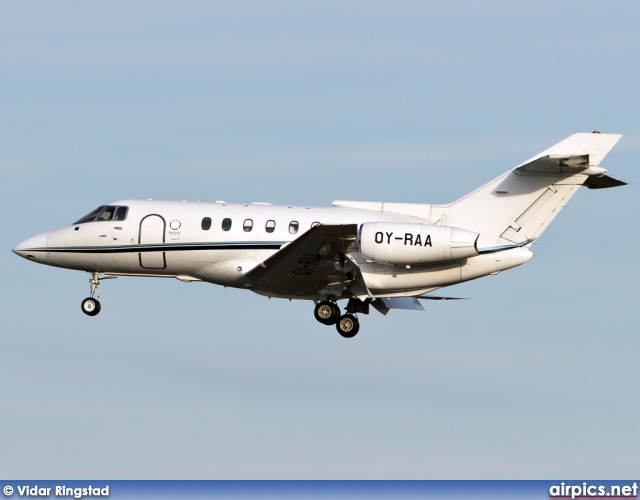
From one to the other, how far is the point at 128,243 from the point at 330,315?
6.07 m

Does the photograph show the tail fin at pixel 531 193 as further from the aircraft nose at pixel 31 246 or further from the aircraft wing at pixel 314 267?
the aircraft nose at pixel 31 246

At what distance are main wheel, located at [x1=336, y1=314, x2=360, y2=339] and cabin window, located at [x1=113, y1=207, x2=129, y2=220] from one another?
679cm

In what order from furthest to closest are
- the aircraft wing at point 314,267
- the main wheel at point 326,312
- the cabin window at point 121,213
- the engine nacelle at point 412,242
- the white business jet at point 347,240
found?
the cabin window at point 121,213
the main wheel at point 326,312
the white business jet at point 347,240
the engine nacelle at point 412,242
the aircraft wing at point 314,267

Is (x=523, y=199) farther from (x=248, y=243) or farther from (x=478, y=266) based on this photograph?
(x=248, y=243)

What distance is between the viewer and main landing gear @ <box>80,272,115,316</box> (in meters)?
38.2

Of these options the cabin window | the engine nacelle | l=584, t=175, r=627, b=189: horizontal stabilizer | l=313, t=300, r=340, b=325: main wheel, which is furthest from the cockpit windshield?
l=584, t=175, r=627, b=189: horizontal stabilizer

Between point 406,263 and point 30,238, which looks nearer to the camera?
point 406,263

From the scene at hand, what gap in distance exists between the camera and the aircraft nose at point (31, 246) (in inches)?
1512

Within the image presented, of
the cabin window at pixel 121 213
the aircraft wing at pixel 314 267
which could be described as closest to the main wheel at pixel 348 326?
the aircraft wing at pixel 314 267

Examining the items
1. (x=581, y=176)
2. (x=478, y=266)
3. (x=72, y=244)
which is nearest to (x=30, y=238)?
(x=72, y=244)

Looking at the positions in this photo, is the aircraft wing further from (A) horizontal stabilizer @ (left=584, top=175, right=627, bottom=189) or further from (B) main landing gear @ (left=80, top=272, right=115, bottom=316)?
(A) horizontal stabilizer @ (left=584, top=175, right=627, bottom=189)

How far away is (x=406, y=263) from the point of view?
34250 millimetres

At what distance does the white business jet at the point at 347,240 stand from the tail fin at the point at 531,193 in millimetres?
27

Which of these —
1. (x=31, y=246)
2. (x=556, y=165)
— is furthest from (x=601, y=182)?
(x=31, y=246)
